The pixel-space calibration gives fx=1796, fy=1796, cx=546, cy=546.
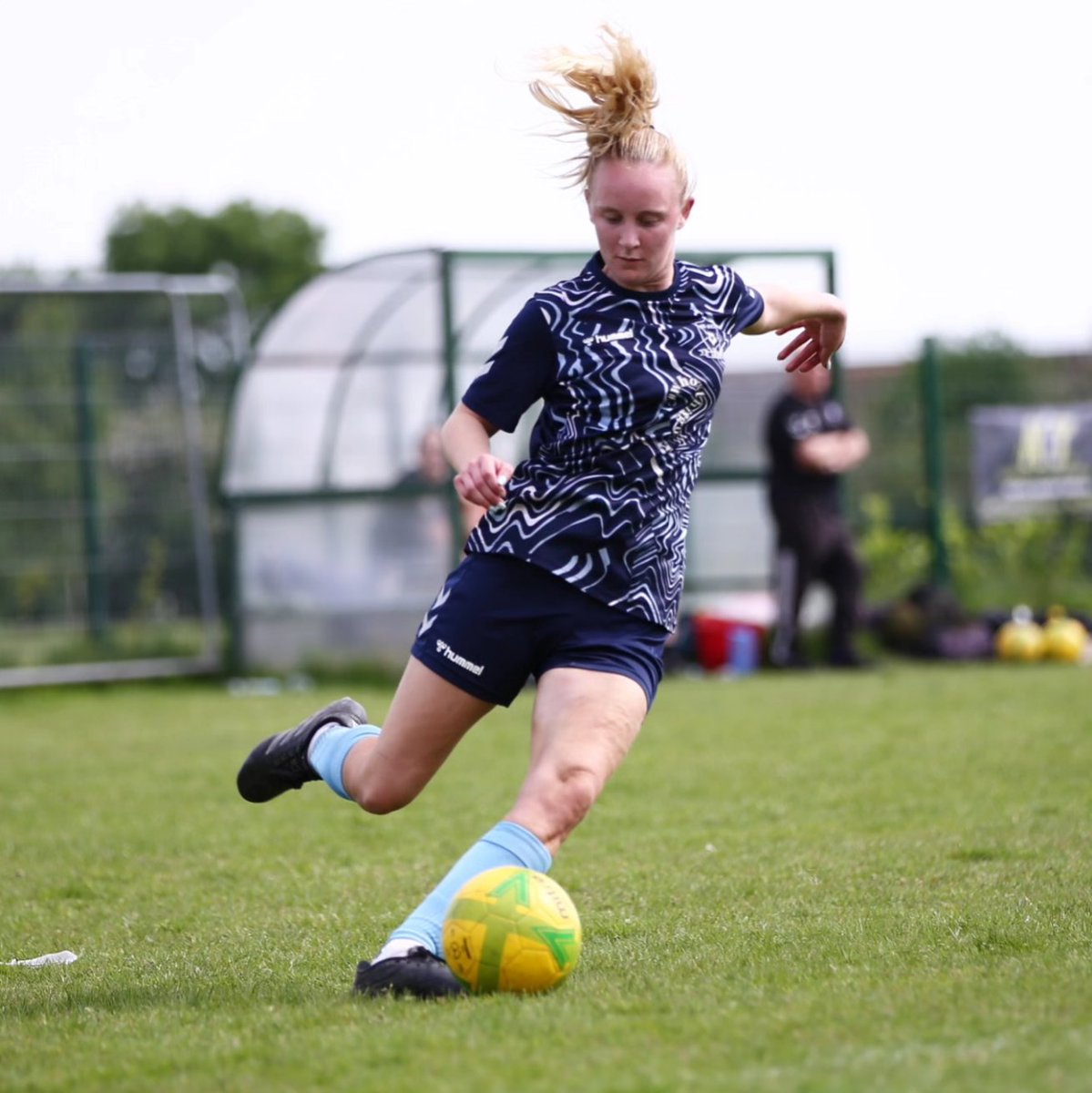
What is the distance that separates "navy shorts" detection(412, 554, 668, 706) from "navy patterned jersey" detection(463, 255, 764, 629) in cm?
5

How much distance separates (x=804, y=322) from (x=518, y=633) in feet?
4.45

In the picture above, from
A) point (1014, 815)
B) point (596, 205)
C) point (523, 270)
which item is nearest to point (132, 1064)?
point (596, 205)

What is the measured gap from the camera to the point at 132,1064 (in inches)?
147

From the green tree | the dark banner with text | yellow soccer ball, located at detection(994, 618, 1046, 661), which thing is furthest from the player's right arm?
the green tree

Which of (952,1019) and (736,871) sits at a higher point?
(952,1019)

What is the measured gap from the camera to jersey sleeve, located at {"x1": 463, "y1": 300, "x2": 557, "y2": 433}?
4.48 metres

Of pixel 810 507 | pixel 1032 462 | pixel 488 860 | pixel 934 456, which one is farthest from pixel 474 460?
pixel 1032 462

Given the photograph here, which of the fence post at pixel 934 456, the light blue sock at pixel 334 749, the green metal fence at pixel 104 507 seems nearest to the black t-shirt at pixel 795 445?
the fence post at pixel 934 456

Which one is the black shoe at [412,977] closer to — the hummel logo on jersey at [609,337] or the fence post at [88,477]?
the hummel logo on jersey at [609,337]

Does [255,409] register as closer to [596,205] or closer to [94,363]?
[94,363]

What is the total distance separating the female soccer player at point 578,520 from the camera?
4.32 m

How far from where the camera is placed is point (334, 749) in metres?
4.88

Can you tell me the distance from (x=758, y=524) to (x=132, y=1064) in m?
11.9

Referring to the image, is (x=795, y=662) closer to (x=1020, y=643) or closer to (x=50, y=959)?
(x=1020, y=643)
